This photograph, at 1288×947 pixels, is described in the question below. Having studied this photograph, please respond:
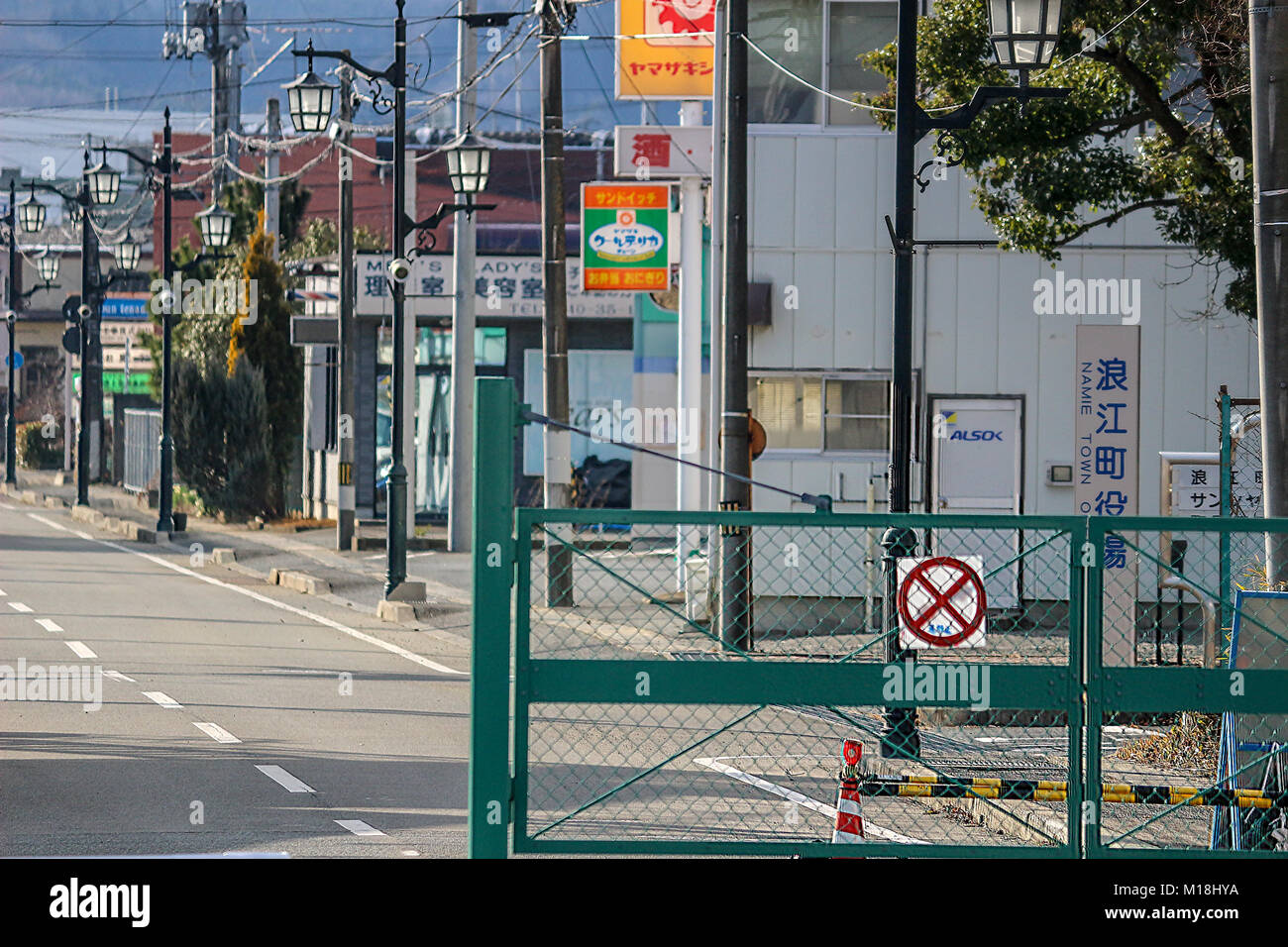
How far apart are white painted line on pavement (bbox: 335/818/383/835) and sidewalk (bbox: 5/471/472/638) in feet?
30.1

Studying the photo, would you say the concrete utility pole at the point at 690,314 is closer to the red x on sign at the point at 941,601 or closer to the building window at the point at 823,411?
the building window at the point at 823,411

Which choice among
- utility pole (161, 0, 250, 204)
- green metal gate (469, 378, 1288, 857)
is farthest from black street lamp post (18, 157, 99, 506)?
green metal gate (469, 378, 1288, 857)

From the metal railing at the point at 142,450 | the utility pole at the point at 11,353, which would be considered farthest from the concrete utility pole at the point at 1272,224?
the utility pole at the point at 11,353

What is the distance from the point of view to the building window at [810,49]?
59.5ft

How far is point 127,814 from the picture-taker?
884 centimetres

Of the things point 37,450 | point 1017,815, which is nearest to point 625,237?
point 1017,815

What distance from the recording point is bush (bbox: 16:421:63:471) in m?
53.0

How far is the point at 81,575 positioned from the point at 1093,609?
18.8 meters

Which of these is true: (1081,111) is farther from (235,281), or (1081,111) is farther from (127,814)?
(235,281)

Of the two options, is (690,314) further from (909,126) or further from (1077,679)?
(1077,679)

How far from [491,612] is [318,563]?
19344 millimetres

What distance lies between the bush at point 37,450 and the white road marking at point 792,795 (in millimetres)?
45903

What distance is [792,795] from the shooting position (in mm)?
9602
